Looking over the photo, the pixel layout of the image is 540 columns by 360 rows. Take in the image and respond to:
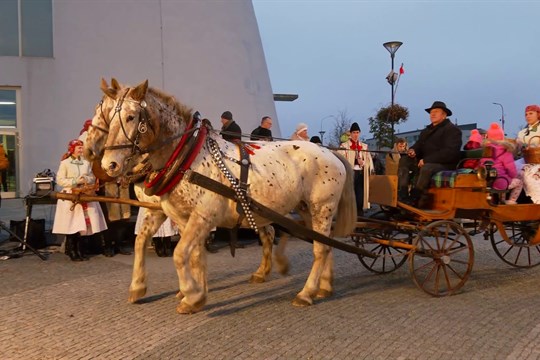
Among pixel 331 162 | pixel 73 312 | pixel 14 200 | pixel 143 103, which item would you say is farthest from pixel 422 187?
pixel 14 200

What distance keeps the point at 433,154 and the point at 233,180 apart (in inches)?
106

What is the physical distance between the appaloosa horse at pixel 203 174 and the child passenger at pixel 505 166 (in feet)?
6.66

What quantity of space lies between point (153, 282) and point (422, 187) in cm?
351

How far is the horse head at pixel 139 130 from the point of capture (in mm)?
4316

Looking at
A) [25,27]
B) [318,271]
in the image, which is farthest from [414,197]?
[25,27]

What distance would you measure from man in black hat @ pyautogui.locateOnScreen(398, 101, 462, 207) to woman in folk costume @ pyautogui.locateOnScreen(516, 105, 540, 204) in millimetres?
954

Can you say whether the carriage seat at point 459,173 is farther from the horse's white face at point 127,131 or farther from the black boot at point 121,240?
the black boot at point 121,240

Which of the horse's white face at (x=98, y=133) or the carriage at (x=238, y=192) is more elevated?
the horse's white face at (x=98, y=133)

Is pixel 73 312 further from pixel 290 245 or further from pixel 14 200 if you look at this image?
pixel 14 200

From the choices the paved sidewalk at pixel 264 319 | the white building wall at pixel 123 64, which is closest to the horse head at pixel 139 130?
the paved sidewalk at pixel 264 319

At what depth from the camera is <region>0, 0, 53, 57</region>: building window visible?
54.7ft

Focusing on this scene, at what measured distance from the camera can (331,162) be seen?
18.3 feet

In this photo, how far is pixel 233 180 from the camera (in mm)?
4734

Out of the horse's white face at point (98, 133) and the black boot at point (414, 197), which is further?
the black boot at point (414, 197)
